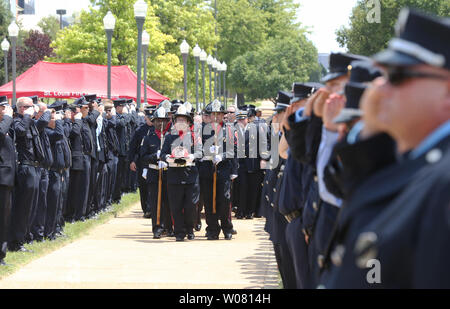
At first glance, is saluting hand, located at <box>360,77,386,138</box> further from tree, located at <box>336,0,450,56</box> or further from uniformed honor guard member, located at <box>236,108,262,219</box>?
tree, located at <box>336,0,450,56</box>

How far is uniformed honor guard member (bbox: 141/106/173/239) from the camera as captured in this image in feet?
48.3

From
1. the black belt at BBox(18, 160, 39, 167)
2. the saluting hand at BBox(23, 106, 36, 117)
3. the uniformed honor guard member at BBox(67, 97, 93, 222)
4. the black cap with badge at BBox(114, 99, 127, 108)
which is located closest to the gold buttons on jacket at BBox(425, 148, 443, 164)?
the saluting hand at BBox(23, 106, 36, 117)

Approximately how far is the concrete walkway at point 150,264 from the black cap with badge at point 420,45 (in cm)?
754

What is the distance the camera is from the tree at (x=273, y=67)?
75250 millimetres

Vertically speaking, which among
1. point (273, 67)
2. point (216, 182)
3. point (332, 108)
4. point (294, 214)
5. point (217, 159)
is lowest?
point (216, 182)

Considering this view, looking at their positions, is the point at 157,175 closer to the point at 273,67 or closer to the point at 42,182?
the point at 42,182

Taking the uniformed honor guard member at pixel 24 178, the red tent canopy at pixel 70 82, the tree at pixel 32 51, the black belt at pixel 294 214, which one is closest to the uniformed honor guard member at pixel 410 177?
the black belt at pixel 294 214

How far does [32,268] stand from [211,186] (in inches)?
173

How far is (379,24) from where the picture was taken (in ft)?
129

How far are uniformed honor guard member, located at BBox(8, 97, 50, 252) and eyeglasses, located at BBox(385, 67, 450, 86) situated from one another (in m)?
10.1

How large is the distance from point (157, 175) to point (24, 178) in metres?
3.14

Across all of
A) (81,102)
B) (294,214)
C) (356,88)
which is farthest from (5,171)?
(356,88)

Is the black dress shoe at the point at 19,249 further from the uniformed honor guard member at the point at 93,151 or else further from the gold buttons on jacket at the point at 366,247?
the gold buttons on jacket at the point at 366,247
